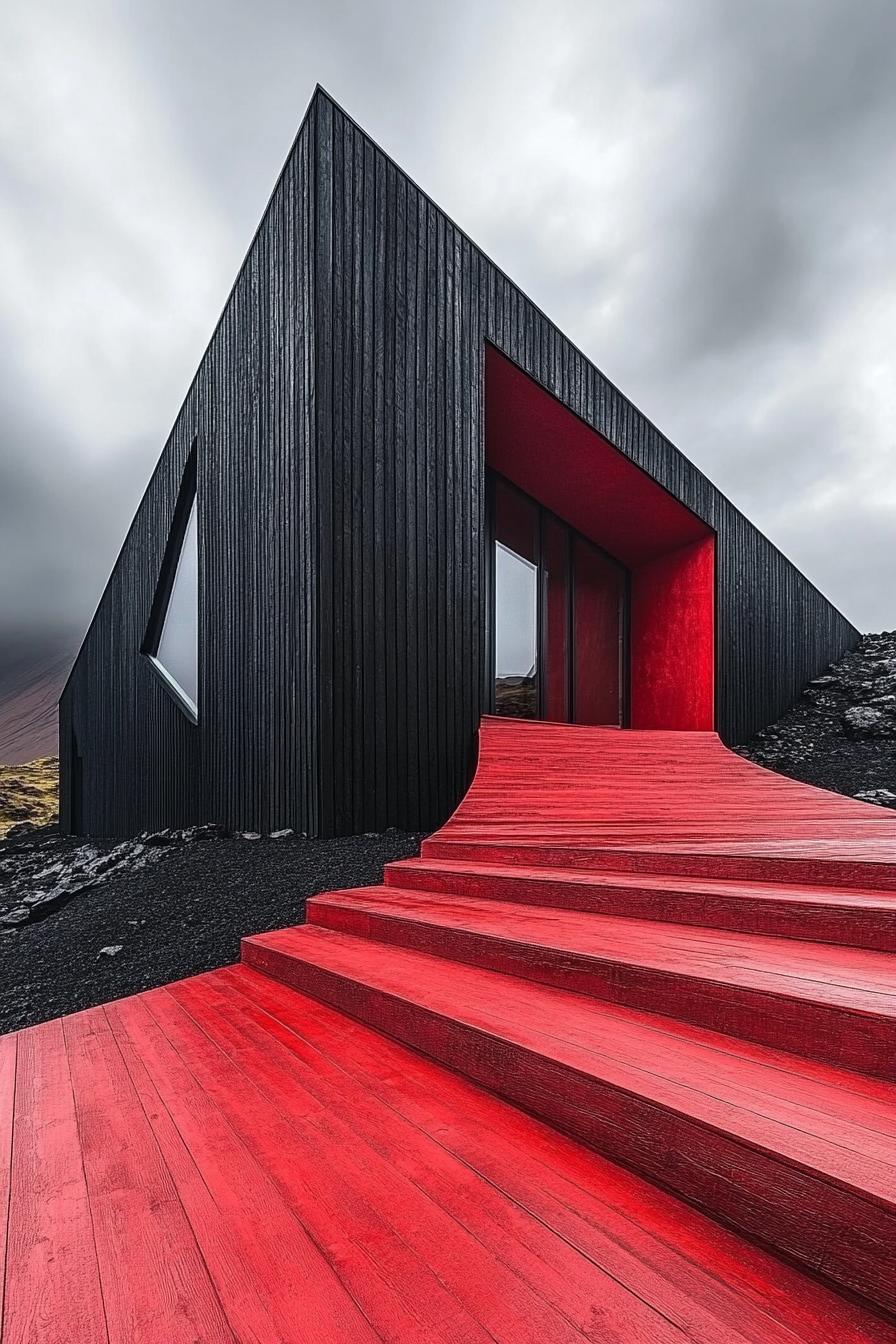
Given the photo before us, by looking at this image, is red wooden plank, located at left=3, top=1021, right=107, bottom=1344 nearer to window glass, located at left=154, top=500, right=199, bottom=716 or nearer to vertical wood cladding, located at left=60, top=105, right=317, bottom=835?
vertical wood cladding, located at left=60, top=105, right=317, bottom=835

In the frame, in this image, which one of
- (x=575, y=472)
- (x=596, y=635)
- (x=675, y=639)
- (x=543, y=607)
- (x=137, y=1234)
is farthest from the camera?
(x=675, y=639)

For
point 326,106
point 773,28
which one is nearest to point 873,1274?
point 326,106

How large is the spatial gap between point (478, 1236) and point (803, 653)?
1456 cm

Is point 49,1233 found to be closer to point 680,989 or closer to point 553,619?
point 680,989

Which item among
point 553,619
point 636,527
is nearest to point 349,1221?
point 553,619

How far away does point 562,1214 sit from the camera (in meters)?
1.06

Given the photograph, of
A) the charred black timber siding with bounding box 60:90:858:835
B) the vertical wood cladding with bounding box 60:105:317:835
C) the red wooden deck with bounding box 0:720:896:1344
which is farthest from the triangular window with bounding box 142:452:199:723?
the red wooden deck with bounding box 0:720:896:1344

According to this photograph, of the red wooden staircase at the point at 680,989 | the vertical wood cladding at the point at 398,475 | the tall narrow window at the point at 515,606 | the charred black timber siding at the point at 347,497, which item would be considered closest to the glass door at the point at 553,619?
the tall narrow window at the point at 515,606

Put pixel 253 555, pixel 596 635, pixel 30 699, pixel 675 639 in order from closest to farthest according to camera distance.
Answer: pixel 253 555, pixel 596 635, pixel 675 639, pixel 30 699

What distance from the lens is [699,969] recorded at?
1491 millimetres

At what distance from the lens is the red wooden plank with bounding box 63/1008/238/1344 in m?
0.91

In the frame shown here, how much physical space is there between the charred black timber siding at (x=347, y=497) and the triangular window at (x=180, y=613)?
0.51 m

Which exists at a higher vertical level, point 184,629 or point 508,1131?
point 184,629

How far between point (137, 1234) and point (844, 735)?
1208 centimetres
